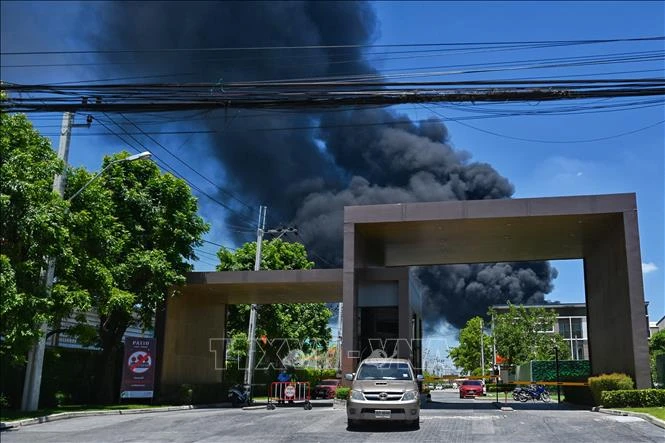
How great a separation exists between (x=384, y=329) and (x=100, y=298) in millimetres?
13325

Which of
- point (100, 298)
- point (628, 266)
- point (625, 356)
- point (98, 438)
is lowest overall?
point (98, 438)

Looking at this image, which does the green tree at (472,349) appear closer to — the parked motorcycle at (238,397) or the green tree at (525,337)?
the green tree at (525,337)

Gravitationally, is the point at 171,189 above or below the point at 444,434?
above

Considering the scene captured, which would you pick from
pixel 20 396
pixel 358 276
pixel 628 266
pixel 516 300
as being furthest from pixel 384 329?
pixel 516 300

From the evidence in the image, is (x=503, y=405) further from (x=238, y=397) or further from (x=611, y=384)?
(x=238, y=397)

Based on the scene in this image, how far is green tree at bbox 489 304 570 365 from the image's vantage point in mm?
61094

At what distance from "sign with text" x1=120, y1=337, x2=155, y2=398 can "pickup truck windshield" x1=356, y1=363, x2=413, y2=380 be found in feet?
45.5

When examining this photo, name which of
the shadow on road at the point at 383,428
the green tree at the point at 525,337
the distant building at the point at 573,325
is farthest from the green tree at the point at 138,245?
the distant building at the point at 573,325

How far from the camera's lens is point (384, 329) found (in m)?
32.1

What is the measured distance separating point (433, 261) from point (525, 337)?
28.2 m

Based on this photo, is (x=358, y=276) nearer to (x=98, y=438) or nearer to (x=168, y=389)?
(x=168, y=389)

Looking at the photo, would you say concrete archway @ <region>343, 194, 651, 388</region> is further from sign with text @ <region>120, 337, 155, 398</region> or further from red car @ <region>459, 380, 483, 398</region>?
red car @ <region>459, 380, 483, 398</region>

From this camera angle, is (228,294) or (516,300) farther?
(516,300)

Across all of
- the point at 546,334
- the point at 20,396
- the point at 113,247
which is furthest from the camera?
the point at 546,334
